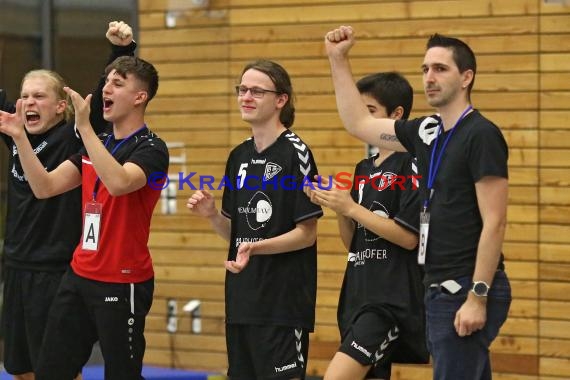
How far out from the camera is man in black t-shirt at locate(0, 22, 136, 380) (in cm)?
585

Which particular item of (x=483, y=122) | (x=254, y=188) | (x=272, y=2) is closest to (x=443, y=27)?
(x=272, y=2)

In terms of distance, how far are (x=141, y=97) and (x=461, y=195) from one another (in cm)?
183

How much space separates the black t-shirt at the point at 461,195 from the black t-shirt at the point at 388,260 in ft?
2.40

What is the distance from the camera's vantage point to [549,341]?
7.21m

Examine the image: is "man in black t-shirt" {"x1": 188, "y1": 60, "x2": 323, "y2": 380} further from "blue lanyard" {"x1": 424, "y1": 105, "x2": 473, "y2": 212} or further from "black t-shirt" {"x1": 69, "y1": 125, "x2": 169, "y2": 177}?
"blue lanyard" {"x1": 424, "y1": 105, "x2": 473, "y2": 212}

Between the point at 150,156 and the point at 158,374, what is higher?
the point at 150,156

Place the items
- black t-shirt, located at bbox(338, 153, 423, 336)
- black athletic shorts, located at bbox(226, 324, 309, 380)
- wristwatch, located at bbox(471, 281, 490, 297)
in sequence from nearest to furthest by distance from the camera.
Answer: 1. wristwatch, located at bbox(471, 281, 490, 297)
2. black athletic shorts, located at bbox(226, 324, 309, 380)
3. black t-shirt, located at bbox(338, 153, 423, 336)

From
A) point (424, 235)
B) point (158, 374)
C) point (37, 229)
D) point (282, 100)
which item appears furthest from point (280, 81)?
point (158, 374)

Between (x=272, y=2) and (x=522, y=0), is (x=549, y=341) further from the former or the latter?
(x=272, y=2)

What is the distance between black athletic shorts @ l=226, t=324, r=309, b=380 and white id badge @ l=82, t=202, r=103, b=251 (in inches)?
29.9

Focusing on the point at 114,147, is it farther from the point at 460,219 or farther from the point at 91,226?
the point at 460,219

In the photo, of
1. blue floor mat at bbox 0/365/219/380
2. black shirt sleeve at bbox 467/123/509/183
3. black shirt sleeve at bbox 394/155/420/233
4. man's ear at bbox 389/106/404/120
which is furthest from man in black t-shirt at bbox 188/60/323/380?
blue floor mat at bbox 0/365/219/380

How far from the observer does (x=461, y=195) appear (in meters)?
4.33

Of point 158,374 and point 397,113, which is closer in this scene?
point 397,113
